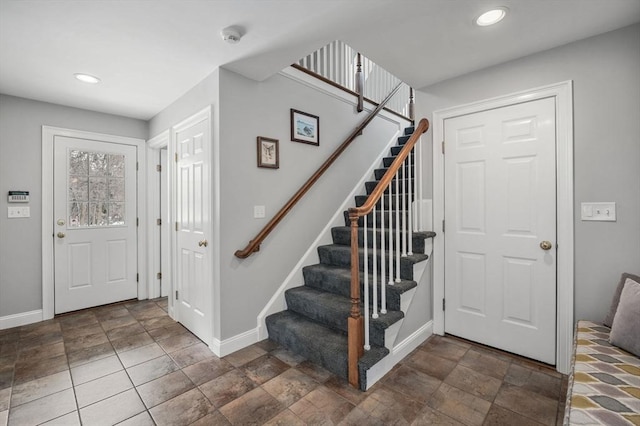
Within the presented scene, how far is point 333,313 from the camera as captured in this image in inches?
91.2

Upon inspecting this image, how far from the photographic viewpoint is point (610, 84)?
1.93 meters

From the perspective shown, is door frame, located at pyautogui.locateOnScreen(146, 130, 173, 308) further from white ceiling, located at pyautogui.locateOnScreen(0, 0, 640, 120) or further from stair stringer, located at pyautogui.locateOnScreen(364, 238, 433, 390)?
stair stringer, located at pyautogui.locateOnScreen(364, 238, 433, 390)

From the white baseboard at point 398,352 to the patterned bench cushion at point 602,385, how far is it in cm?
104

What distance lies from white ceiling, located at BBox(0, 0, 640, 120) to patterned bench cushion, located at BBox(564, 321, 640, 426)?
6.21 feet

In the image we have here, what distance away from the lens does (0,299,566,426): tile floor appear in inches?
65.9

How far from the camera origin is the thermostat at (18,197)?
2943 millimetres

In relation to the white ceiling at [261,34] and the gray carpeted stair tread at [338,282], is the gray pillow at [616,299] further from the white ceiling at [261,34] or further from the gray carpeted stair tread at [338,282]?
the white ceiling at [261,34]

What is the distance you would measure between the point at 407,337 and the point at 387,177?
50.3 inches

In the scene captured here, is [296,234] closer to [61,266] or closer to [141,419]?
[141,419]

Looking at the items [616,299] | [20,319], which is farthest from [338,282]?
[20,319]

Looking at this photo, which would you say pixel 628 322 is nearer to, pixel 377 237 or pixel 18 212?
pixel 377 237

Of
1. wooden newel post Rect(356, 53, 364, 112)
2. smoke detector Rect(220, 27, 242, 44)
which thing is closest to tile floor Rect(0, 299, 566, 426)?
smoke detector Rect(220, 27, 242, 44)

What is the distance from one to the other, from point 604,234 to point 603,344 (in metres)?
0.76

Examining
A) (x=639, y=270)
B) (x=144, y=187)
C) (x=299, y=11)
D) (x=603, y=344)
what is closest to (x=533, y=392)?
(x=603, y=344)
